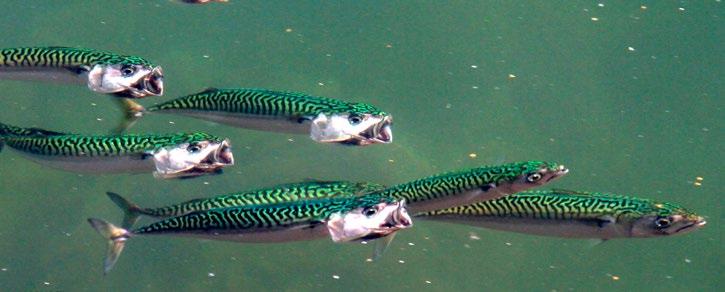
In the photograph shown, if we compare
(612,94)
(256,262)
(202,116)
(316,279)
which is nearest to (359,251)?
(316,279)

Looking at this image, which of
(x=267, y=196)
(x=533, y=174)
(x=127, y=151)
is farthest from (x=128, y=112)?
(x=533, y=174)

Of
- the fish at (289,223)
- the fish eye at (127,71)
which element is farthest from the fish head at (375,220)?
the fish eye at (127,71)

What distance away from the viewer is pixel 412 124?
464 inches

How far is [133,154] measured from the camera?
4.09 metres

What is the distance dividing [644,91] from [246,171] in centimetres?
1035

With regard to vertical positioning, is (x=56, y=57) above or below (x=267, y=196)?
above

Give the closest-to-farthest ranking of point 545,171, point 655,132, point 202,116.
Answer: point 545,171 → point 202,116 → point 655,132

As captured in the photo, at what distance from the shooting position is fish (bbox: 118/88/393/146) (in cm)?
402

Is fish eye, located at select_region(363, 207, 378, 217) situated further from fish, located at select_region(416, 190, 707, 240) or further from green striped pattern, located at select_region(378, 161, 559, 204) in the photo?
fish, located at select_region(416, 190, 707, 240)

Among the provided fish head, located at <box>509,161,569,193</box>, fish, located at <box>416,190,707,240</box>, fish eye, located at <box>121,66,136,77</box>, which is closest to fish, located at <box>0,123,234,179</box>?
fish eye, located at <box>121,66,136,77</box>

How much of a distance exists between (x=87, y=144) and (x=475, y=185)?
217 cm

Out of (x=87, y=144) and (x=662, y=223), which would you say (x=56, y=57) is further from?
(x=662, y=223)

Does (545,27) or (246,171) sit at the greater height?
(545,27)

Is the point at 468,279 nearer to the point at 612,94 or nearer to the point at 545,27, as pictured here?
the point at 612,94
